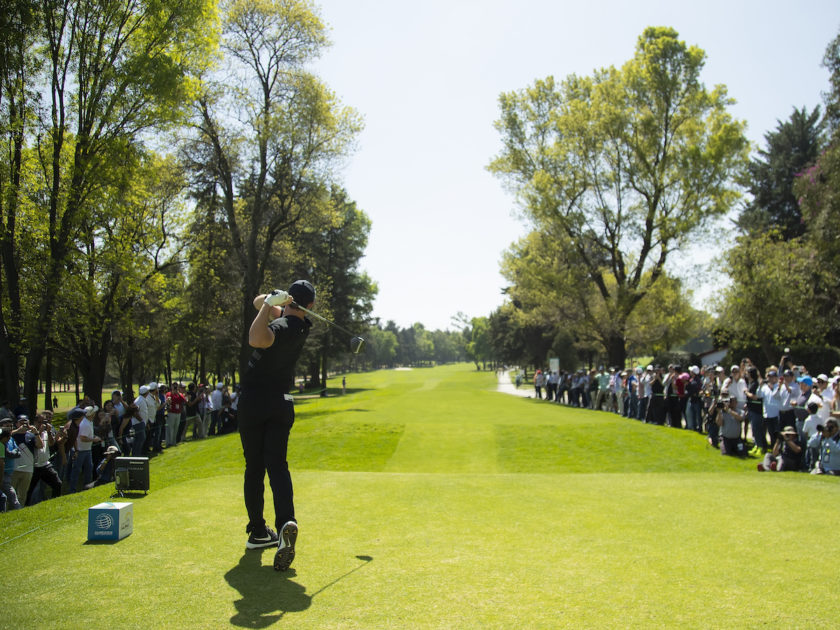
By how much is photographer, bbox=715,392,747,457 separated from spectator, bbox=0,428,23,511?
17.3 meters

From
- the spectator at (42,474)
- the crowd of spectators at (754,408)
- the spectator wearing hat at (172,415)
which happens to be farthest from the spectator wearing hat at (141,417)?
the crowd of spectators at (754,408)

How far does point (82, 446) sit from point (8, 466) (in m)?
2.12

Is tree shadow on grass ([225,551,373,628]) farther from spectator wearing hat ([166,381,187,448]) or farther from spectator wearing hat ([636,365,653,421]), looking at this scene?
spectator wearing hat ([636,365,653,421])

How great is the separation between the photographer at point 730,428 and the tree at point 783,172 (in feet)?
118

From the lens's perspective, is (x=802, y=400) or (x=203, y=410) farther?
(x=203, y=410)

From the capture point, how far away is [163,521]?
6.32 meters

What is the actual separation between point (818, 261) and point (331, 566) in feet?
116

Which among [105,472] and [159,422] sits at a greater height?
[159,422]

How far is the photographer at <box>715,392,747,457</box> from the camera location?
17.6 m

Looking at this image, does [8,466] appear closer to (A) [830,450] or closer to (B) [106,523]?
(B) [106,523]

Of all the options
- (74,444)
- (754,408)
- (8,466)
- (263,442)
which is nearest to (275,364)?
(263,442)

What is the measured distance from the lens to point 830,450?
13.0 meters

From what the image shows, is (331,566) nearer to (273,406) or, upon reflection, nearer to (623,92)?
(273,406)

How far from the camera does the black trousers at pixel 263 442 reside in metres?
5.61
